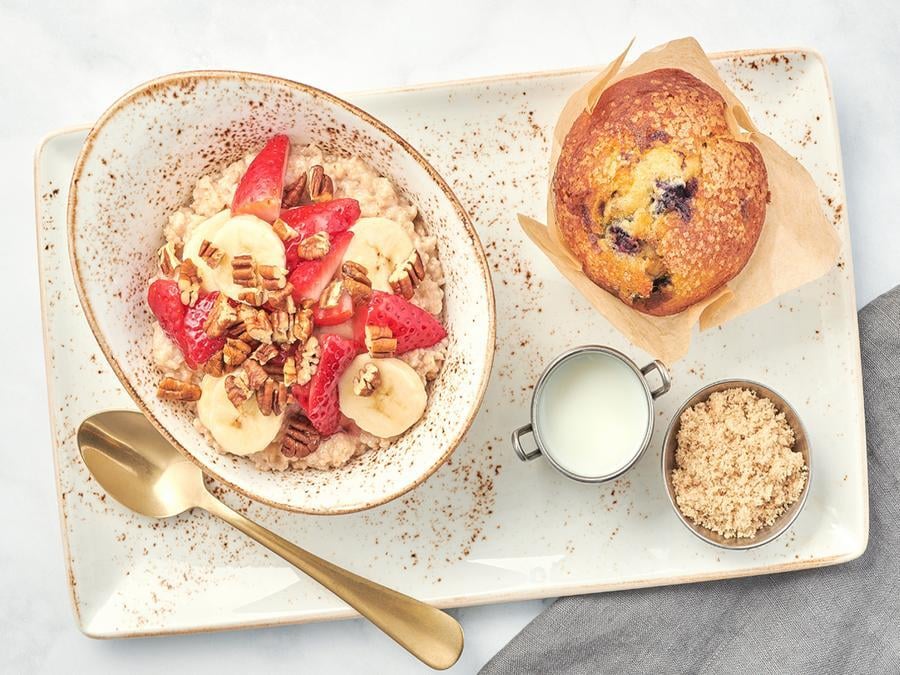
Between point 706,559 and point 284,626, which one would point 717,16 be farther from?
point 284,626

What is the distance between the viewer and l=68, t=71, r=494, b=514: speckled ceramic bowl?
161cm

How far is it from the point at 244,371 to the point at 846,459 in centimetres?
133

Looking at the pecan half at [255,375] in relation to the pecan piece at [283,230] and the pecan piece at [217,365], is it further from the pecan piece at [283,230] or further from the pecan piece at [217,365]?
the pecan piece at [283,230]

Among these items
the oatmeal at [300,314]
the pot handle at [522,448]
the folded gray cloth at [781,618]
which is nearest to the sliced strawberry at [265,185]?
the oatmeal at [300,314]

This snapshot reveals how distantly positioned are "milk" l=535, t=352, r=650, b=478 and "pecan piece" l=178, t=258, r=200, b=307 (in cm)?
74

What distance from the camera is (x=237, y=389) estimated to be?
5.36ft

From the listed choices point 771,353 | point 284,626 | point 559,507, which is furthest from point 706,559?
point 284,626

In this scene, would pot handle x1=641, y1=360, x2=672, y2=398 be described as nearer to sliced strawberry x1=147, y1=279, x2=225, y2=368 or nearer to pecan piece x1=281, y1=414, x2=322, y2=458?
pecan piece x1=281, y1=414, x2=322, y2=458

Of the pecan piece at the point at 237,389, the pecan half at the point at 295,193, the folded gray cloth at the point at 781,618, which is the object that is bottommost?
the folded gray cloth at the point at 781,618

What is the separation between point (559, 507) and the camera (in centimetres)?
196

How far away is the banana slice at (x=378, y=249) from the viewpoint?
1.65 meters

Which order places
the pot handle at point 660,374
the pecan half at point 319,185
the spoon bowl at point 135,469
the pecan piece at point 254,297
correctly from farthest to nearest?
the spoon bowl at point 135,469 < the pot handle at point 660,374 < the pecan half at point 319,185 < the pecan piece at point 254,297

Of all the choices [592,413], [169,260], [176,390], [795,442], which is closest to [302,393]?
[176,390]

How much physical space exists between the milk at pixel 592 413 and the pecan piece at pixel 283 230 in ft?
2.03
